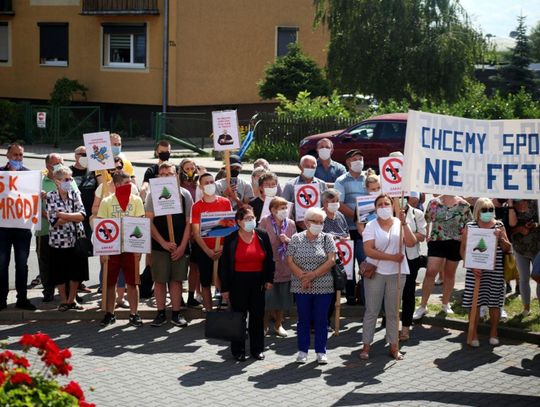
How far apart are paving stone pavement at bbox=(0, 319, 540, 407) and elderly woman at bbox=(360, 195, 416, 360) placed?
28 centimetres

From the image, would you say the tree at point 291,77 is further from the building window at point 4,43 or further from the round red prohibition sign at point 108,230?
the round red prohibition sign at point 108,230

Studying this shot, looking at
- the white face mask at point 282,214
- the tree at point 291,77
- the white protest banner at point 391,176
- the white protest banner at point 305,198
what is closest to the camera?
the white face mask at point 282,214

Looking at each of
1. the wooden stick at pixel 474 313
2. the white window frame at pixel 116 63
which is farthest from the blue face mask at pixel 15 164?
the white window frame at pixel 116 63

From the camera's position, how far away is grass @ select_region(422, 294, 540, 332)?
12.4 metres

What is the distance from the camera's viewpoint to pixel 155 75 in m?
41.7

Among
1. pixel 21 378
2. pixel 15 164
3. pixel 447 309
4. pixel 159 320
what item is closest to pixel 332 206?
pixel 447 309

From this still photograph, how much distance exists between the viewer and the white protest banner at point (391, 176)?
40.6ft

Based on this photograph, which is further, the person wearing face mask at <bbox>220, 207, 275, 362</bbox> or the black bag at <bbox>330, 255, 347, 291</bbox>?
the person wearing face mask at <bbox>220, 207, 275, 362</bbox>

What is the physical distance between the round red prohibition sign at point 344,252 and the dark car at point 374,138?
618 inches

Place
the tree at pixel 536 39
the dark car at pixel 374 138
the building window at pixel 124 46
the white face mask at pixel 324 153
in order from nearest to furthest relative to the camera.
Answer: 1. the white face mask at pixel 324 153
2. the dark car at pixel 374 138
3. the building window at pixel 124 46
4. the tree at pixel 536 39

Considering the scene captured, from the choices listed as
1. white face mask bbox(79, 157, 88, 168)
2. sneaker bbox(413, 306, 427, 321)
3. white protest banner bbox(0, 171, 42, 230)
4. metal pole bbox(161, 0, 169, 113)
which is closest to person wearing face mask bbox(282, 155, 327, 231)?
sneaker bbox(413, 306, 427, 321)

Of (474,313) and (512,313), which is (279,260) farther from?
(512,313)

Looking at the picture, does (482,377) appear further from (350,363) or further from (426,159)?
(426,159)

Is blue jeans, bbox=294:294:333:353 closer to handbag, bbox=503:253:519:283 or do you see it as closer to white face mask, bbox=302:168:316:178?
white face mask, bbox=302:168:316:178
